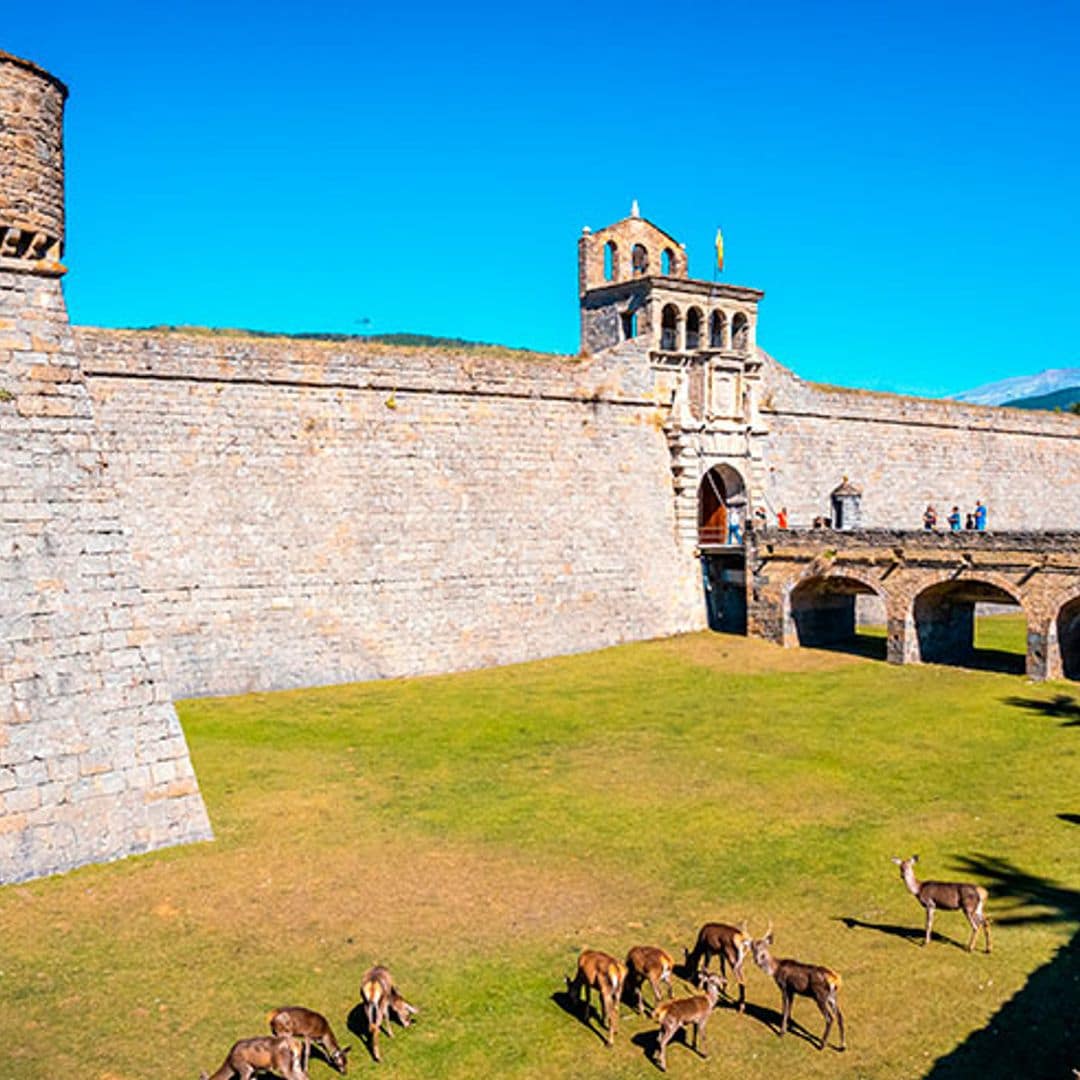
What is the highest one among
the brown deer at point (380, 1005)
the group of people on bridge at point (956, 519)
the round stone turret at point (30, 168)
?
the round stone turret at point (30, 168)

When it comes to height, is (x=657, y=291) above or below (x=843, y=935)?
above

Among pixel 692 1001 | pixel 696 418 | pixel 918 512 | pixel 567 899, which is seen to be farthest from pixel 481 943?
pixel 918 512

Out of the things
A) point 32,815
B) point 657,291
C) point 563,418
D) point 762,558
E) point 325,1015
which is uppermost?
point 657,291

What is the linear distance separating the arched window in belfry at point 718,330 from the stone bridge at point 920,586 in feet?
17.6

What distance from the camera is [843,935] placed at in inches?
400

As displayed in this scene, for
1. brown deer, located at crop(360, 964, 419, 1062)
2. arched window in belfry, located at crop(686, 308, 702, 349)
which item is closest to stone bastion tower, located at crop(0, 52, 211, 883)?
brown deer, located at crop(360, 964, 419, 1062)

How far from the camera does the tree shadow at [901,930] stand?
396 inches

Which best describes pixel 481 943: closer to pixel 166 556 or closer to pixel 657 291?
pixel 166 556

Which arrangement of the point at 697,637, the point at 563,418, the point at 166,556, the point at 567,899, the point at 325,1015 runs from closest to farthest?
the point at 325,1015
the point at 567,899
the point at 166,556
the point at 563,418
the point at 697,637

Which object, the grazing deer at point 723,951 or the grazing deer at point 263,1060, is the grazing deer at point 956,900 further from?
the grazing deer at point 263,1060

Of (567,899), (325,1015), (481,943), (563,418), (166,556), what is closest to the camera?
(325,1015)

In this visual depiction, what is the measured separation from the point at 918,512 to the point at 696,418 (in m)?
10.2

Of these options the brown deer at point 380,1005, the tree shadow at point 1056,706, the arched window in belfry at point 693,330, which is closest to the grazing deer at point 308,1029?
the brown deer at point 380,1005

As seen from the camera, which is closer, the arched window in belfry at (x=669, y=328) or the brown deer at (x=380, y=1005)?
the brown deer at (x=380, y=1005)
